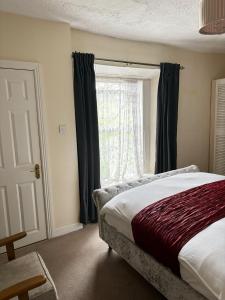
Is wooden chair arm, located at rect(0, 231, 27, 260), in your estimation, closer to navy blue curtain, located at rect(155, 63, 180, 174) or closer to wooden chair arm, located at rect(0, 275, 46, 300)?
wooden chair arm, located at rect(0, 275, 46, 300)

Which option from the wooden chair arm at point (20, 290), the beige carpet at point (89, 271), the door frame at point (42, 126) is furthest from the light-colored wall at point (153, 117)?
the wooden chair arm at point (20, 290)

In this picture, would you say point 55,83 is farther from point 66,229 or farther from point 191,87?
point 191,87

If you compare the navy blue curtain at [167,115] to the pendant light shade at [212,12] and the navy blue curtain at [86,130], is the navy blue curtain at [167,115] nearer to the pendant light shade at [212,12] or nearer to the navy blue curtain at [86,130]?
the navy blue curtain at [86,130]

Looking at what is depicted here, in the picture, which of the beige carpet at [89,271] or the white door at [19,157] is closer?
the beige carpet at [89,271]

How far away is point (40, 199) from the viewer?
9.02 feet

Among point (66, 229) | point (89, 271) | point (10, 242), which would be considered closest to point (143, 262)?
point (89, 271)

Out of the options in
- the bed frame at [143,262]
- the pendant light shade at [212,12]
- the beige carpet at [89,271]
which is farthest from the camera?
the beige carpet at [89,271]

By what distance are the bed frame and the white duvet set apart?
3.3 inches

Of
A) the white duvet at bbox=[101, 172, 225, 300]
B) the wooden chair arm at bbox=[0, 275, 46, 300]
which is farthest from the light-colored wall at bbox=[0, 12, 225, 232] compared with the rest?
the wooden chair arm at bbox=[0, 275, 46, 300]

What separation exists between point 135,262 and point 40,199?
55.4 inches

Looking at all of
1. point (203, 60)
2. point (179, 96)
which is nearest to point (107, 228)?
point (179, 96)

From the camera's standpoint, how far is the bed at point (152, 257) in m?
1.32

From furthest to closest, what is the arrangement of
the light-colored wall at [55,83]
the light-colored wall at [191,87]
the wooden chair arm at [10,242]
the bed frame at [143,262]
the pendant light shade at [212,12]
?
the light-colored wall at [191,87] < the light-colored wall at [55,83] < the wooden chair arm at [10,242] < the bed frame at [143,262] < the pendant light shade at [212,12]

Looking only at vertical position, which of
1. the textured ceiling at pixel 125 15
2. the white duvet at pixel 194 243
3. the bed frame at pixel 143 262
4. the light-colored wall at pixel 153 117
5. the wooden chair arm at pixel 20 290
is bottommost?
the bed frame at pixel 143 262
